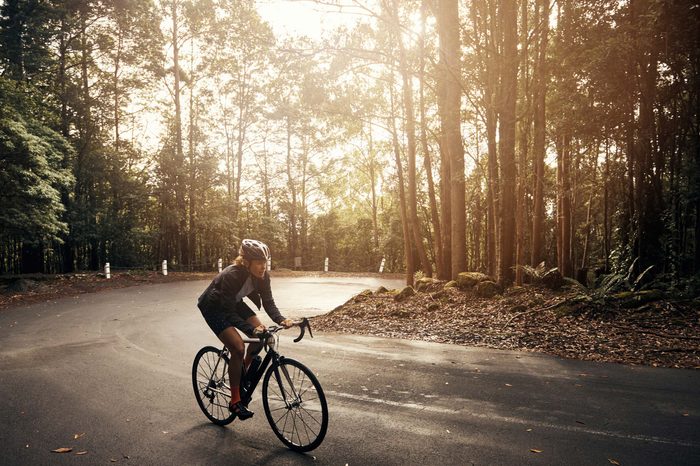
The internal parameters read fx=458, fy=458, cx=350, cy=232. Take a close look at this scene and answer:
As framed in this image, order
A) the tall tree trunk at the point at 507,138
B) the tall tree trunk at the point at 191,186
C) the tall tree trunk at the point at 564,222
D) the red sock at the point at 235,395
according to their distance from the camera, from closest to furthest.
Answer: the red sock at the point at 235,395
the tall tree trunk at the point at 507,138
the tall tree trunk at the point at 564,222
the tall tree trunk at the point at 191,186

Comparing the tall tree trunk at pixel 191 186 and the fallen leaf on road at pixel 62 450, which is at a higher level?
the tall tree trunk at pixel 191 186

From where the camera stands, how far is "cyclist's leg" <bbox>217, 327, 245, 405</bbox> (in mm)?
4647

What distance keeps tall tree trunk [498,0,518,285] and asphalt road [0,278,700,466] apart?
5.44 m

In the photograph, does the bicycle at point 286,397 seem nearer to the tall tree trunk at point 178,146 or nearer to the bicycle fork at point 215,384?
the bicycle fork at point 215,384

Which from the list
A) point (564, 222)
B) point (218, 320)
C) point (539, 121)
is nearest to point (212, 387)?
point (218, 320)

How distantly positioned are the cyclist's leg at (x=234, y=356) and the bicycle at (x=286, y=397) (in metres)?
0.09

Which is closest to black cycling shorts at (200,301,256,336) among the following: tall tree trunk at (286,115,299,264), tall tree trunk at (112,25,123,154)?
tall tree trunk at (112,25,123,154)

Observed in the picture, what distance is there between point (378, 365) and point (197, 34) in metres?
26.7

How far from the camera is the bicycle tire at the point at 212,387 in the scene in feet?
16.5

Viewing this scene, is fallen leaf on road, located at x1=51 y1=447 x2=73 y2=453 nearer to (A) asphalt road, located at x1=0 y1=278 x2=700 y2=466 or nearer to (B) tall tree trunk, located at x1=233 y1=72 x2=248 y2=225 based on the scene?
(A) asphalt road, located at x1=0 y1=278 x2=700 y2=466

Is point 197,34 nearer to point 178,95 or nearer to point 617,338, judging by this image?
point 178,95

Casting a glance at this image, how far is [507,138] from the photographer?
1270 centimetres

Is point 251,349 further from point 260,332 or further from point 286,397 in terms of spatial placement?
point 286,397

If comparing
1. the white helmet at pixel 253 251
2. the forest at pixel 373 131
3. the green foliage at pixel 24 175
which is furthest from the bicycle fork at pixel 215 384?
the green foliage at pixel 24 175
